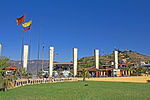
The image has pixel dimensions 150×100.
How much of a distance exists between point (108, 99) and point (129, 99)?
1550mm

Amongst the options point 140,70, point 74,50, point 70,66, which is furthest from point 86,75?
point 70,66

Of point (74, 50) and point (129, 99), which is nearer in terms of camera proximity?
point (129, 99)

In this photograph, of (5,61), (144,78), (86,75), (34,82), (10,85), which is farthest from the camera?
(144,78)

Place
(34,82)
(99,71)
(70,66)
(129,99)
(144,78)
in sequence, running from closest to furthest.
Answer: (129,99), (34,82), (144,78), (99,71), (70,66)

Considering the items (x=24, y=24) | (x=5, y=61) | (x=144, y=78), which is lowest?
(x=144, y=78)

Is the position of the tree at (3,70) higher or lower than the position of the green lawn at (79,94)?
higher

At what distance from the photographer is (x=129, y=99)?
13852 mm

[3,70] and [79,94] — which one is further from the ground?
[3,70]

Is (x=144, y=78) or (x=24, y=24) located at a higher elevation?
(x=24, y=24)

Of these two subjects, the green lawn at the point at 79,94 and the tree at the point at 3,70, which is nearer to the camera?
the green lawn at the point at 79,94

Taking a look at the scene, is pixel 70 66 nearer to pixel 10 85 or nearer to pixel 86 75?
pixel 86 75

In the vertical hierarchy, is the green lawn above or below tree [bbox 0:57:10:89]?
below

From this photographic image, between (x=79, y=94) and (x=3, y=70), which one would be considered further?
(x=3, y=70)

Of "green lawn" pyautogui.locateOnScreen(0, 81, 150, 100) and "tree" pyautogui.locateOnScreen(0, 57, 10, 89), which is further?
"tree" pyautogui.locateOnScreen(0, 57, 10, 89)
